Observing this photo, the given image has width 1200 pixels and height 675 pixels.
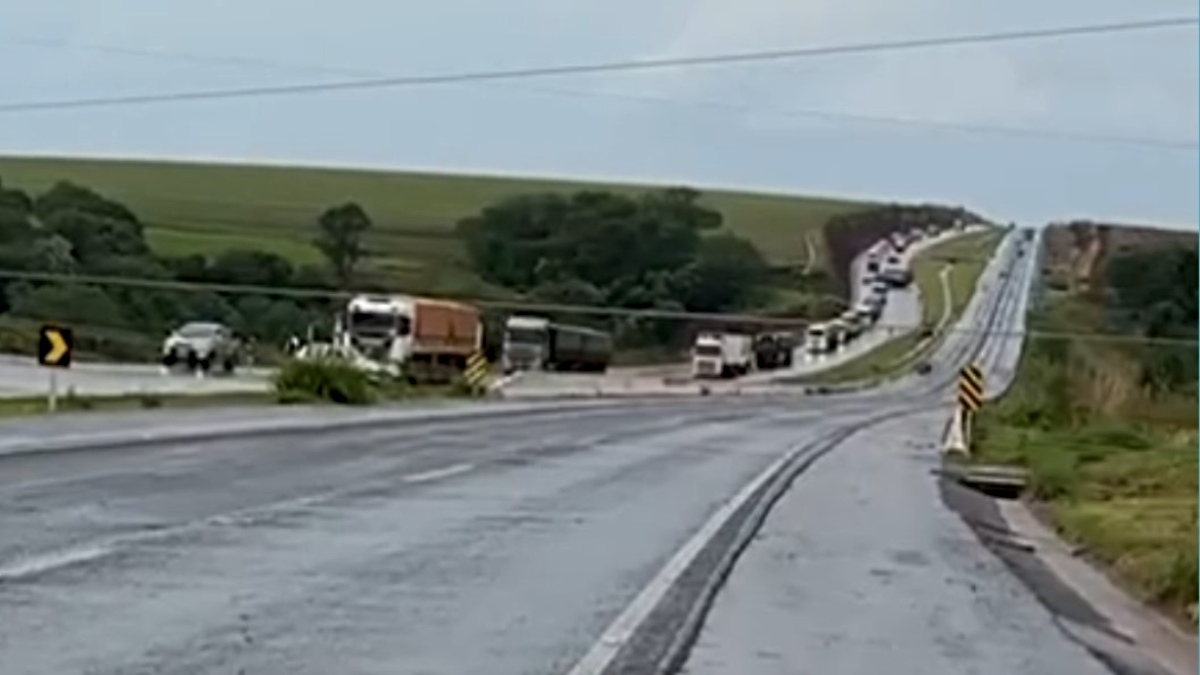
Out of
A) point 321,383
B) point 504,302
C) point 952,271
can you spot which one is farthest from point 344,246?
point 952,271

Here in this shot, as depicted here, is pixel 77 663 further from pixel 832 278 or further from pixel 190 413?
pixel 832 278

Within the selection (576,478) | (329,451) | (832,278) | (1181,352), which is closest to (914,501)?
(576,478)

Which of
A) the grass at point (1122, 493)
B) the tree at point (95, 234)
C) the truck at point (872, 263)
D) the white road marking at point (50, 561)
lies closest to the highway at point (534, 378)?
the truck at point (872, 263)

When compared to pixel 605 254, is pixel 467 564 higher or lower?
lower

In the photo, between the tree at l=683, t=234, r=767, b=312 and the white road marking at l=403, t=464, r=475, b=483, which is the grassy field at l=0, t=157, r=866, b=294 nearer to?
the tree at l=683, t=234, r=767, b=312

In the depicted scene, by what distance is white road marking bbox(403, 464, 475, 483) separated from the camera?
2991 cm

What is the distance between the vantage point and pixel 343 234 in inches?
2159

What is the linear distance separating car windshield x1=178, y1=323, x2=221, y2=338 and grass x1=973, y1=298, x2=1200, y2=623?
63.6 feet

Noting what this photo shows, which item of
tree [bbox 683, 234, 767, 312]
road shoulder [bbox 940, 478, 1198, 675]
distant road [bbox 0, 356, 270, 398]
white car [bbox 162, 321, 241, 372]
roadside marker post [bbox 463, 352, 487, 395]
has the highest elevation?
tree [bbox 683, 234, 767, 312]

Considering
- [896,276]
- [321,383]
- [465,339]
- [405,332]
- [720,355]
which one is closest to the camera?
[321,383]

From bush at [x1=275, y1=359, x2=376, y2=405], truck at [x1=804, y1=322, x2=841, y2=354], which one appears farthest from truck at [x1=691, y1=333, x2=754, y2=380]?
bush at [x1=275, y1=359, x2=376, y2=405]

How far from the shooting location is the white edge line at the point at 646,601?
517 inches

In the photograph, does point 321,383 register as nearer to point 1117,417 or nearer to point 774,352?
point 1117,417

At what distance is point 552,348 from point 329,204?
4040 centimetres
